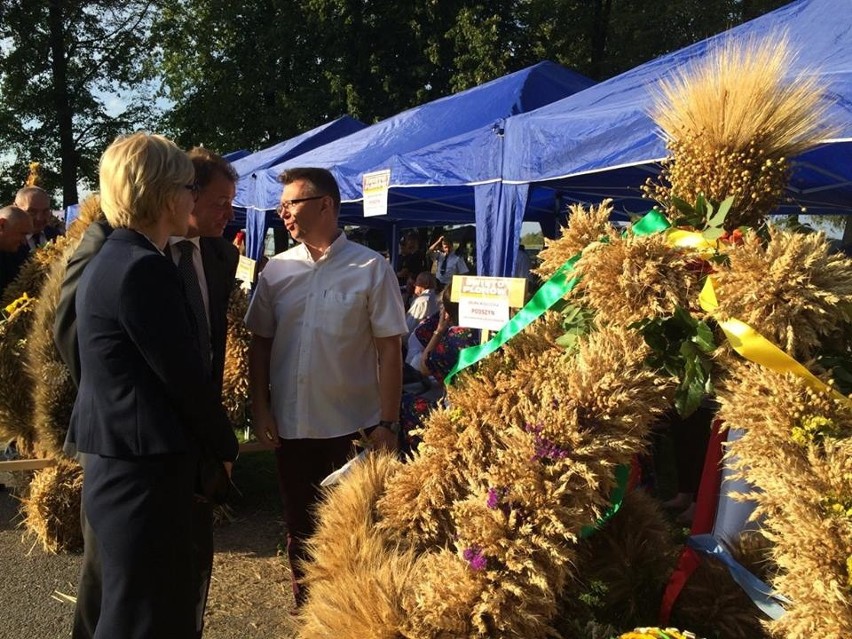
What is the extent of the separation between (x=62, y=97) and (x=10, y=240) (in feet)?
68.7

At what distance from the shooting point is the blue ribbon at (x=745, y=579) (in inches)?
47.5

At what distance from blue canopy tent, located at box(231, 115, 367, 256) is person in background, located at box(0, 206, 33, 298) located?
3101 millimetres

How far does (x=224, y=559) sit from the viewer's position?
376cm

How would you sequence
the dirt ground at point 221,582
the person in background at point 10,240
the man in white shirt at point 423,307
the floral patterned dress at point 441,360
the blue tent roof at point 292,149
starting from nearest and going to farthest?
1. the dirt ground at point 221,582
2. the floral patterned dress at point 441,360
3. the person in background at point 10,240
4. the man in white shirt at point 423,307
5. the blue tent roof at point 292,149

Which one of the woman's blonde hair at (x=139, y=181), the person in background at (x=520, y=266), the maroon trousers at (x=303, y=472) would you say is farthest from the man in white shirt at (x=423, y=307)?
the woman's blonde hair at (x=139, y=181)

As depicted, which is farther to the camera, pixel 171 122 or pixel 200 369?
pixel 171 122

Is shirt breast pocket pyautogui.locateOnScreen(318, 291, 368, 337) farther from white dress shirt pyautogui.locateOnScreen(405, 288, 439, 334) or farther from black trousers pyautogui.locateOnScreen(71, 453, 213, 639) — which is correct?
white dress shirt pyautogui.locateOnScreen(405, 288, 439, 334)

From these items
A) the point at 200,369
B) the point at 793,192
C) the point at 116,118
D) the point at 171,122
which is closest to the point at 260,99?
the point at 171,122

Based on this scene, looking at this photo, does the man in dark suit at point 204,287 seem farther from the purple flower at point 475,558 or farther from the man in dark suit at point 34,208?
the man in dark suit at point 34,208

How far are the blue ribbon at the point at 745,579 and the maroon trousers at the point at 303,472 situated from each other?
1435 mm

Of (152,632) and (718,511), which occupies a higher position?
(718,511)

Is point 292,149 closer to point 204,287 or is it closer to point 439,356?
point 439,356

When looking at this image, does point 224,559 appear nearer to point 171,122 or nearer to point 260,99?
point 260,99

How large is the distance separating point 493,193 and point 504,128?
0.38m
